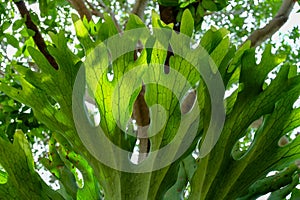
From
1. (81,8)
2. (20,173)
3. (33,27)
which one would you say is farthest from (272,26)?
(20,173)

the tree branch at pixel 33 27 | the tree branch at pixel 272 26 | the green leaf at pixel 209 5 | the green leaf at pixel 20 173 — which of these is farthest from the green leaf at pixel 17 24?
Answer: the tree branch at pixel 272 26

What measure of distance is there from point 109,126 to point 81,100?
0.31 feet

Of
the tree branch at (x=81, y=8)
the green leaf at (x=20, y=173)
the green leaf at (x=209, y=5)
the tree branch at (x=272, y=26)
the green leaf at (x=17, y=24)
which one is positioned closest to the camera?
the green leaf at (x=20, y=173)

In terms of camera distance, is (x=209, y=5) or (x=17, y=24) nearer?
(x=209, y=5)

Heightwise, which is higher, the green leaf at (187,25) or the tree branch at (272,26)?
the tree branch at (272,26)

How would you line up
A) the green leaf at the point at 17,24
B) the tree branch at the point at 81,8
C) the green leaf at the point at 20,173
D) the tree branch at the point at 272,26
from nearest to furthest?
the green leaf at the point at 20,173, the green leaf at the point at 17,24, the tree branch at the point at 81,8, the tree branch at the point at 272,26

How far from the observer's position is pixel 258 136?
1211mm

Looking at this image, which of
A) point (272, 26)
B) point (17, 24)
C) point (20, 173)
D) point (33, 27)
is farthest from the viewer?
point (272, 26)

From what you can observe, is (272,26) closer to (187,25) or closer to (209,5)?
(209,5)

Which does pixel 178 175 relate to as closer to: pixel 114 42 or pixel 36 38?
pixel 114 42

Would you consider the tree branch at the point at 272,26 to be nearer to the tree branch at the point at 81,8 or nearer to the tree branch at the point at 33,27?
the tree branch at the point at 81,8

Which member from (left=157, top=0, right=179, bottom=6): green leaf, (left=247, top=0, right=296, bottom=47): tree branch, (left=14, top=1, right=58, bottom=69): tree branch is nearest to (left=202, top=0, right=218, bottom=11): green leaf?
(left=157, top=0, right=179, bottom=6): green leaf

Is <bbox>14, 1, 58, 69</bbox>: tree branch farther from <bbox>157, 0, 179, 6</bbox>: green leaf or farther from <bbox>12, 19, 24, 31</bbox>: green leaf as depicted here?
<bbox>157, 0, 179, 6</bbox>: green leaf

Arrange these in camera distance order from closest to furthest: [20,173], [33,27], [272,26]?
1. [20,173]
2. [33,27]
3. [272,26]
